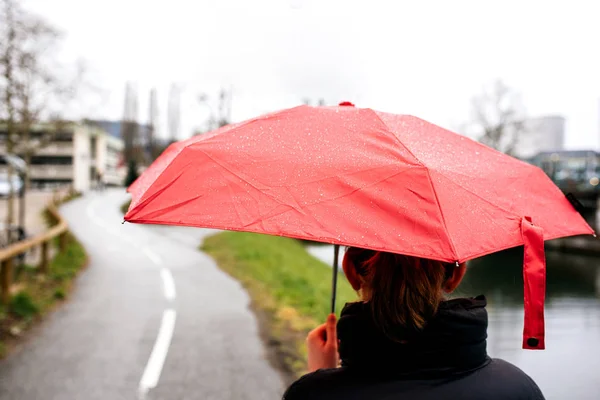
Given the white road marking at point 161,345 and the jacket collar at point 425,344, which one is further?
the white road marking at point 161,345

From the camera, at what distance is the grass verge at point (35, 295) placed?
6.36 metres

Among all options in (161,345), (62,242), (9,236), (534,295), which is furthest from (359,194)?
(62,242)

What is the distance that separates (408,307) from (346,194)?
0.36 metres

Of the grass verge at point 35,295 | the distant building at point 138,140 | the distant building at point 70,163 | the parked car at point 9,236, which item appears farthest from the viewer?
the distant building at point 138,140

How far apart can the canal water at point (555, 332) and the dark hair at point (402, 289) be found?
70 centimetres

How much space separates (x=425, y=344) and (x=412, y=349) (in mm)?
37

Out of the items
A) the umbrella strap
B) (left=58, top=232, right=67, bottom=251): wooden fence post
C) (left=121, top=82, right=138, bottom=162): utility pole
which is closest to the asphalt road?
(left=58, top=232, right=67, bottom=251): wooden fence post

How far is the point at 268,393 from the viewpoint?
457cm

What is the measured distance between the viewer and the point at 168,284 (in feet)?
32.6

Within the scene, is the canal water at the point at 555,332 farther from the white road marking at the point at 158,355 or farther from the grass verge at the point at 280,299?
the white road marking at the point at 158,355

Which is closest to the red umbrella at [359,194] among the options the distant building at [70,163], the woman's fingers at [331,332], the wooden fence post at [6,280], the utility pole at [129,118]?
the woman's fingers at [331,332]

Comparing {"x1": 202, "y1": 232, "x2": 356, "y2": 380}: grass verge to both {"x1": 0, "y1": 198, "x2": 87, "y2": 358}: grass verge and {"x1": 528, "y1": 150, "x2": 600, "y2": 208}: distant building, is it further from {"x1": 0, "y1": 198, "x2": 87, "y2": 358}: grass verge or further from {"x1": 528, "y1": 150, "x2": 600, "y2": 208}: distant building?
{"x1": 528, "y1": 150, "x2": 600, "y2": 208}: distant building

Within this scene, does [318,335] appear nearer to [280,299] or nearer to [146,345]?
[146,345]

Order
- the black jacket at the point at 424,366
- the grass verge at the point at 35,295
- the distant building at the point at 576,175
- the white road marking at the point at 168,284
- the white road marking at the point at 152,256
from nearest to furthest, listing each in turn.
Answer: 1. the black jacket at the point at 424,366
2. the grass verge at the point at 35,295
3. the white road marking at the point at 168,284
4. the white road marking at the point at 152,256
5. the distant building at the point at 576,175
